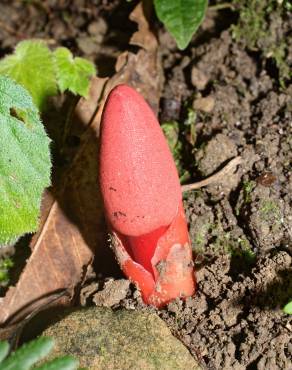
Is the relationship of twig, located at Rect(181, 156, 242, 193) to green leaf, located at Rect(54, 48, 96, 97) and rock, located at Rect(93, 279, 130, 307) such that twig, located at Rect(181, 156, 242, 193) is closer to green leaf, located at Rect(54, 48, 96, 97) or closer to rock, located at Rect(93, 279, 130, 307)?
rock, located at Rect(93, 279, 130, 307)

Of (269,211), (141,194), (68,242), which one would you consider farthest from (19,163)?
(269,211)

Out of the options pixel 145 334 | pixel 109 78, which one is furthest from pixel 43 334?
pixel 109 78

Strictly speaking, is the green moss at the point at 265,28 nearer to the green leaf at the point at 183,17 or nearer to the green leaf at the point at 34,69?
the green leaf at the point at 183,17

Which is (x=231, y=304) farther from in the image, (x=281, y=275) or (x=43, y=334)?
(x=43, y=334)

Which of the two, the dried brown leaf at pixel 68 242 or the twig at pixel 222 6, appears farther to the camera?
the twig at pixel 222 6

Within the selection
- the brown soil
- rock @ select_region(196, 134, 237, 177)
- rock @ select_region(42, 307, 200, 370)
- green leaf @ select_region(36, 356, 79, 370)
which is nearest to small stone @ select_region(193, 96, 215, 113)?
the brown soil

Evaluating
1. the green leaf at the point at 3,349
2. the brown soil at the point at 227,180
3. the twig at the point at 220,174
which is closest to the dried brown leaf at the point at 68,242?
the brown soil at the point at 227,180
